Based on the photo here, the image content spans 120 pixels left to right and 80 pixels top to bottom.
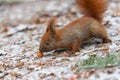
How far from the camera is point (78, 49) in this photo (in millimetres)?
5387

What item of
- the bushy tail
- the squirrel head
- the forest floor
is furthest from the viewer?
the bushy tail

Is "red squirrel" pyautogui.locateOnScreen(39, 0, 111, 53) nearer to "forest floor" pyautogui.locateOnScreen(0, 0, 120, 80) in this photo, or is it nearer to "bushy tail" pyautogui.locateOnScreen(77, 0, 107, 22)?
"bushy tail" pyautogui.locateOnScreen(77, 0, 107, 22)

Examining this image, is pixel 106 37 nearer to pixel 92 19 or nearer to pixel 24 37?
pixel 92 19

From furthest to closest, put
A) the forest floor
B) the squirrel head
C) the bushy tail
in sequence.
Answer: the bushy tail < the squirrel head < the forest floor

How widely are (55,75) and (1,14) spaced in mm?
4709

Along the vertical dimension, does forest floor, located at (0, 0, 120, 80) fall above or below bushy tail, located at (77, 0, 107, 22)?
below

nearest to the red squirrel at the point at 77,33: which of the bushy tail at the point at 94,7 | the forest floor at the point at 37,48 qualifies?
the bushy tail at the point at 94,7

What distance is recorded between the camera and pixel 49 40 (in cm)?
539

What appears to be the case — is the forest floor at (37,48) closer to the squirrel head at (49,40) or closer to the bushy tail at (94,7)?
the squirrel head at (49,40)

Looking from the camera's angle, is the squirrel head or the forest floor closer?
the forest floor

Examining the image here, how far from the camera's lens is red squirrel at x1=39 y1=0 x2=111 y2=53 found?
5.37 meters

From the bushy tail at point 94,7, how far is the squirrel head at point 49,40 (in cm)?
65

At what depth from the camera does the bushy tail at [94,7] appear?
5.77 meters

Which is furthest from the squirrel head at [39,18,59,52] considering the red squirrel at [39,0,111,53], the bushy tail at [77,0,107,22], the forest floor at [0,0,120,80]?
the bushy tail at [77,0,107,22]
